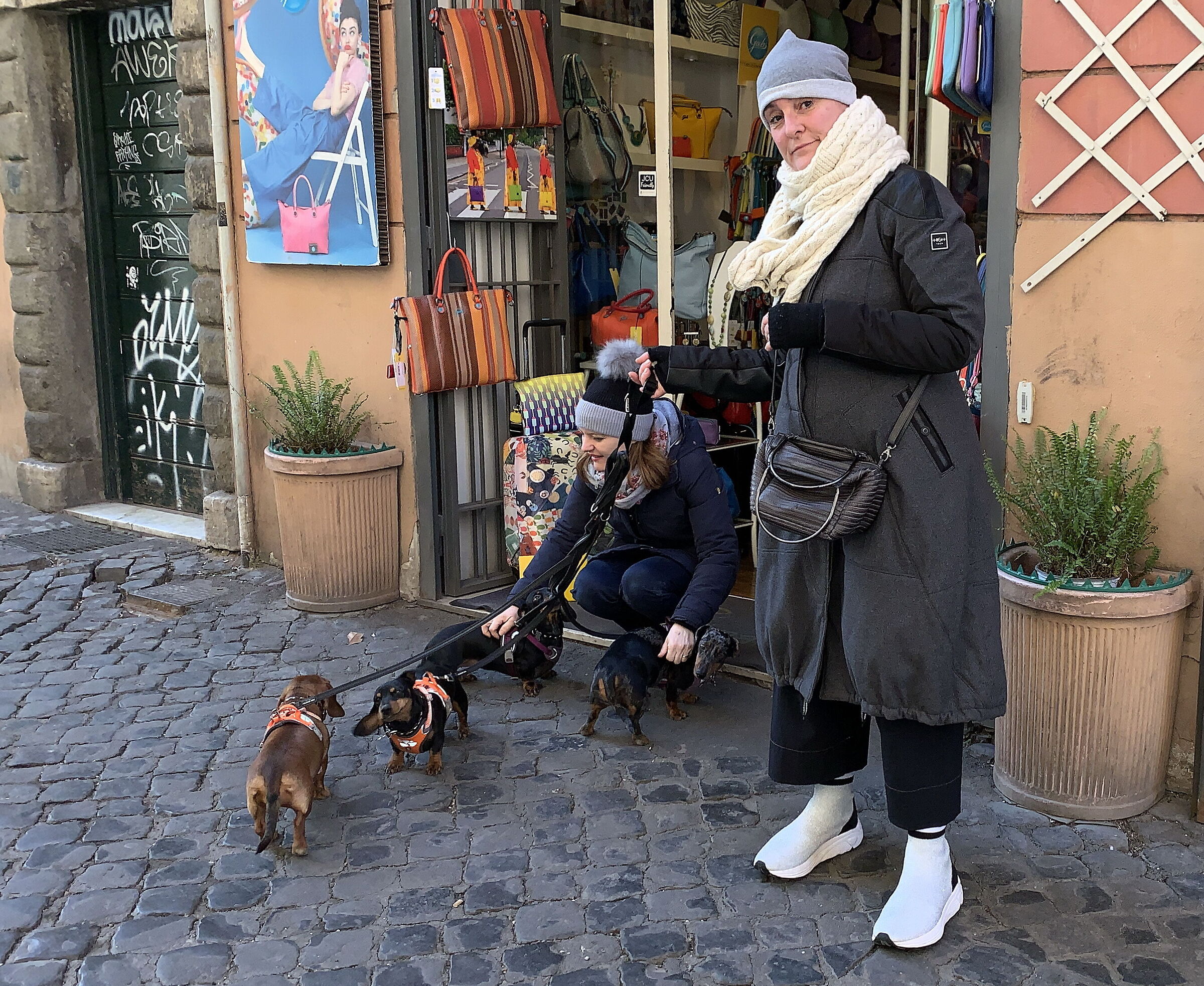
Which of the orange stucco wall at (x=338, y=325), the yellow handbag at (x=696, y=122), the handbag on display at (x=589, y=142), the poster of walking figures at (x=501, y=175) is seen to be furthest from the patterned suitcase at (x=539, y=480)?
the yellow handbag at (x=696, y=122)

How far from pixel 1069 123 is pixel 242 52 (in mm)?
4163

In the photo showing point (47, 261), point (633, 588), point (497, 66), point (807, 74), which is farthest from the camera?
point (47, 261)

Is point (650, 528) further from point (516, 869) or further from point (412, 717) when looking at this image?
point (516, 869)

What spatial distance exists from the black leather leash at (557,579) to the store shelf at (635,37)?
2872mm

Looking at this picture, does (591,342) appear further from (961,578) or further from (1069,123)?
(961,578)

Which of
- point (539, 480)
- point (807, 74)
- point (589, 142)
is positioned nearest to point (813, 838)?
point (807, 74)

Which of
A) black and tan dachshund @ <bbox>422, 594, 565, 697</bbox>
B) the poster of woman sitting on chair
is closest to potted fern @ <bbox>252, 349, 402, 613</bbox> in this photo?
the poster of woman sitting on chair

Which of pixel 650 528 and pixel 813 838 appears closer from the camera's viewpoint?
pixel 813 838

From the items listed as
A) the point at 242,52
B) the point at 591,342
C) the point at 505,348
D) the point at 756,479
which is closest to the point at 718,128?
the point at 591,342

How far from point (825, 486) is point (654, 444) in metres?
1.57

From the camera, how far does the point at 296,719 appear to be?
3752 mm

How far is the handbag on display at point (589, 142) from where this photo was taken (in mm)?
6523

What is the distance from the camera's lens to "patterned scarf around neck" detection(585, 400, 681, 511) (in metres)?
4.49

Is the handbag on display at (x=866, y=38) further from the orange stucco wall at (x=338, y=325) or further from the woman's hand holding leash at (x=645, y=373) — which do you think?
the woman's hand holding leash at (x=645, y=373)
